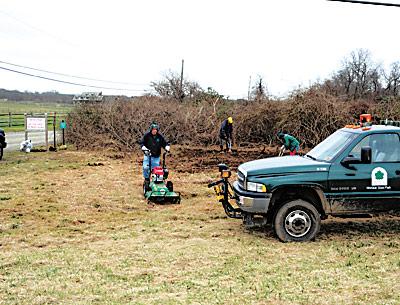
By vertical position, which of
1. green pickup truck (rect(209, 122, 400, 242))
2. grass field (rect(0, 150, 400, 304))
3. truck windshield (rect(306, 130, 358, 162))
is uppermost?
truck windshield (rect(306, 130, 358, 162))

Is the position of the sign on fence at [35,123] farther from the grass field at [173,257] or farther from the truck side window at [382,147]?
the truck side window at [382,147]

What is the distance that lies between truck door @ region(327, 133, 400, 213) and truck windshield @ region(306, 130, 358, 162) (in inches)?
11.4

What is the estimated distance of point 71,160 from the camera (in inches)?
734

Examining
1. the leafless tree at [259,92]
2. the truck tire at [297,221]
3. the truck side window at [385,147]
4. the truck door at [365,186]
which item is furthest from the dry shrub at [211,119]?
the truck tire at [297,221]

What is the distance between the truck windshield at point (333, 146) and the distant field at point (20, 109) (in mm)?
20769

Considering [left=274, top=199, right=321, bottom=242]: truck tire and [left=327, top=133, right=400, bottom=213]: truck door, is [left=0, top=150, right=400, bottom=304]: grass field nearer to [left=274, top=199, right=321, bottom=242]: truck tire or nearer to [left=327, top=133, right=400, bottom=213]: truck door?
[left=274, top=199, right=321, bottom=242]: truck tire

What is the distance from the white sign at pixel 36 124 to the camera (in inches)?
875

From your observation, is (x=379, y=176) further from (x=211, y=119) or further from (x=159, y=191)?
(x=211, y=119)

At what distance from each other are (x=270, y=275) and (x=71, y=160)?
14064 mm

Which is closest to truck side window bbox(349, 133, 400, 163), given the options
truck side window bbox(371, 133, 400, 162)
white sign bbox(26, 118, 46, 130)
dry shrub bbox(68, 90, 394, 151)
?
truck side window bbox(371, 133, 400, 162)

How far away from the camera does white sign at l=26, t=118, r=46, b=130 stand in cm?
2223

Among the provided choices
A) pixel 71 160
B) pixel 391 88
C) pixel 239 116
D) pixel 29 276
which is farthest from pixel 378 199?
pixel 391 88

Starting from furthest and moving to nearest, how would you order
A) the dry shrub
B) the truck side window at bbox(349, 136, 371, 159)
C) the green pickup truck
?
the dry shrub, the truck side window at bbox(349, 136, 371, 159), the green pickup truck

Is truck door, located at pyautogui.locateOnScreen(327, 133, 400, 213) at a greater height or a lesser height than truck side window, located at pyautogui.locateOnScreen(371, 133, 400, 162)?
lesser
